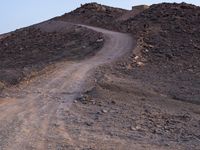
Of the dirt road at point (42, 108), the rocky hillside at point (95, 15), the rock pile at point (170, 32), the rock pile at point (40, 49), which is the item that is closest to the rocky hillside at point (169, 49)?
the rock pile at point (170, 32)

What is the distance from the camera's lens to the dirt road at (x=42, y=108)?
29.9 feet

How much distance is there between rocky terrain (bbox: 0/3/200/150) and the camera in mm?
9500

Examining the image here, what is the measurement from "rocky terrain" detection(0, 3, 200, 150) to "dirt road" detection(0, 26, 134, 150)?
0.8 inches

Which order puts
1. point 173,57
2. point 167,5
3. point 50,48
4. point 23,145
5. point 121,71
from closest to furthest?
point 23,145
point 121,71
point 173,57
point 50,48
point 167,5

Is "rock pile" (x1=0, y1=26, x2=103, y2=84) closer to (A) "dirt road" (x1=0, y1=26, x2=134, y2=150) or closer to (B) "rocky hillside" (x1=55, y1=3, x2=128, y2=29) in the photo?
(A) "dirt road" (x1=0, y1=26, x2=134, y2=150)

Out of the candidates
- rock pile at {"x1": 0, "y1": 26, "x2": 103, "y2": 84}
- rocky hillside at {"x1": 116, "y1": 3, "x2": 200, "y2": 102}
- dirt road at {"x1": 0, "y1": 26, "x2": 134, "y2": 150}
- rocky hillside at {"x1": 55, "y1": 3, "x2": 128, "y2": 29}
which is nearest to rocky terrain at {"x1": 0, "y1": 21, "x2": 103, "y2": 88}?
rock pile at {"x1": 0, "y1": 26, "x2": 103, "y2": 84}

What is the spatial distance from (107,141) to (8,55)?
16.7 meters

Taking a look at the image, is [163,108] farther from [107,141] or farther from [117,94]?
[107,141]

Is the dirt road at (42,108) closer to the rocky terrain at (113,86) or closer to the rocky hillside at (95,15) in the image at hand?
the rocky terrain at (113,86)

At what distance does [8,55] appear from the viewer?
25078 mm

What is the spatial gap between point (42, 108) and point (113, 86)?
2988 mm

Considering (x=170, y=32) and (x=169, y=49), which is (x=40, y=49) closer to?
(x=170, y=32)

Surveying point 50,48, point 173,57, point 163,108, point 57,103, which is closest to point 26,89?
point 57,103

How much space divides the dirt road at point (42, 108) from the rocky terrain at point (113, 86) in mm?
21
